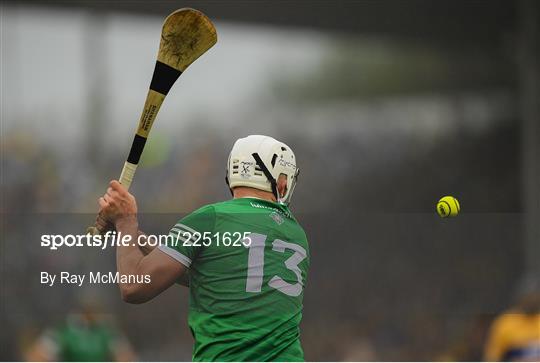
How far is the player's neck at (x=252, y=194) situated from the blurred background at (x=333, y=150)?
4.49 metres

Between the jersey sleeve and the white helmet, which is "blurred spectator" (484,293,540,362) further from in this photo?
the jersey sleeve

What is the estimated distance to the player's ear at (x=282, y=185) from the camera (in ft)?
14.9

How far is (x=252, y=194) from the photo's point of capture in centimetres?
448

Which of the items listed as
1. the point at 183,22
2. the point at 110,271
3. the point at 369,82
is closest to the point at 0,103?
the point at 110,271

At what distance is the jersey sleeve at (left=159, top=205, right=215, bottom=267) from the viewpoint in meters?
4.23

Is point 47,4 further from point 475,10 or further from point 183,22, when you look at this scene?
point 183,22

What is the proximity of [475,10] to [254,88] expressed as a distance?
239 centimetres

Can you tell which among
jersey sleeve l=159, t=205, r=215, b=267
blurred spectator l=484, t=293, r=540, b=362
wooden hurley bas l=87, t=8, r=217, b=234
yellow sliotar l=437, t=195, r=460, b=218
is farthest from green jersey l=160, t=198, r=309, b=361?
blurred spectator l=484, t=293, r=540, b=362

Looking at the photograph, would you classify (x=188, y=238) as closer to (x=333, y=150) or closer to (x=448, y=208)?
(x=448, y=208)

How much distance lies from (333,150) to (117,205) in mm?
6153

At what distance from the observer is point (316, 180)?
999 centimetres

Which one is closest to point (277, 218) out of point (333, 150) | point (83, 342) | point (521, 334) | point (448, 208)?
point (448, 208)

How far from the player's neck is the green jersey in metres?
0.09

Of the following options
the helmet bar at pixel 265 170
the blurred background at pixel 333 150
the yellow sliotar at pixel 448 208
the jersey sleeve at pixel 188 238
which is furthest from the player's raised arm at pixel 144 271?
the blurred background at pixel 333 150
